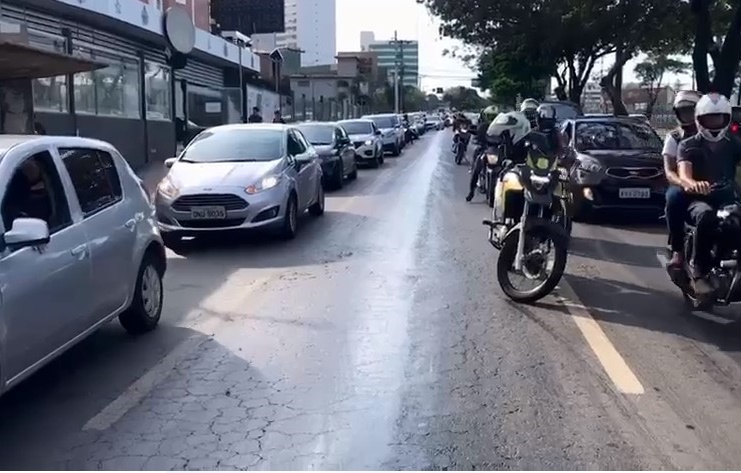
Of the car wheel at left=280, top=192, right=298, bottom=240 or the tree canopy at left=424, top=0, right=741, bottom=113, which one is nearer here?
the car wheel at left=280, top=192, right=298, bottom=240

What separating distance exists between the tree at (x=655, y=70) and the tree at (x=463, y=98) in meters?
40.1

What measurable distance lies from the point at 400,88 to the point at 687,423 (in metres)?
108

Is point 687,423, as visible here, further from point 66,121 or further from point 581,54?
point 581,54

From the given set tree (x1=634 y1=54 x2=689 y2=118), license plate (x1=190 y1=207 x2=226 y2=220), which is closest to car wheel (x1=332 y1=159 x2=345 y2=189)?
Result: license plate (x1=190 y1=207 x2=226 y2=220)

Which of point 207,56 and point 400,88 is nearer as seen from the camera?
point 207,56

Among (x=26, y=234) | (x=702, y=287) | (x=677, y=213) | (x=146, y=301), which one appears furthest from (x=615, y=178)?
(x=26, y=234)

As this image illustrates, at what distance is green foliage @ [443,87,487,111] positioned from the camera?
129 metres

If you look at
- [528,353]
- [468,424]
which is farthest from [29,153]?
[528,353]

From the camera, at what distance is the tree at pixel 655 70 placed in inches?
2679

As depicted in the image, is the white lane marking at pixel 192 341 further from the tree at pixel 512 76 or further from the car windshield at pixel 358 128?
the tree at pixel 512 76

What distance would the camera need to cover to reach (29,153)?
598cm

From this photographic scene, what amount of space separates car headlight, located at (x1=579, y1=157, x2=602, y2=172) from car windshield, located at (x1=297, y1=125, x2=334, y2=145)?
7.90 metres

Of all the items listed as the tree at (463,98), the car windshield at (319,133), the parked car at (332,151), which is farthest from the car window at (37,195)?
the tree at (463,98)

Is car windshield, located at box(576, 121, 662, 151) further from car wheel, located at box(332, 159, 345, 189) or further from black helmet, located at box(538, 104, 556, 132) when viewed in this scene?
car wheel, located at box(332, 159, 345, 189)
